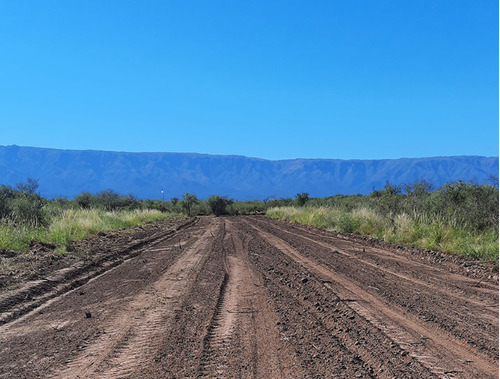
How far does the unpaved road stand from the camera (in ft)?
14.0

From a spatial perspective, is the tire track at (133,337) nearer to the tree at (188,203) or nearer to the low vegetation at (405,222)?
the low vegetation at (405,222)

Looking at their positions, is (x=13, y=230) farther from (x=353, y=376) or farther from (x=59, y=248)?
(x=353, y=376)

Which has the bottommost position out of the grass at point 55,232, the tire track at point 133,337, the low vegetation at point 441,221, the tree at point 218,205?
the tree at point 218,205

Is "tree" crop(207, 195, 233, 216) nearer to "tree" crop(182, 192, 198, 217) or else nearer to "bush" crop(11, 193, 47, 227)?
"tree" crop(182, 192, 198, 217)

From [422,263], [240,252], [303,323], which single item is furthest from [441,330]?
[240,252]

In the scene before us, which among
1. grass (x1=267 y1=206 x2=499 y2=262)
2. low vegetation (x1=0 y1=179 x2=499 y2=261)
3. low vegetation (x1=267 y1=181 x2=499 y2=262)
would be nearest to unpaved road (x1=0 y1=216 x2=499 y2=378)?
grass (x1=267 y1=206 x2=499 y2=262)

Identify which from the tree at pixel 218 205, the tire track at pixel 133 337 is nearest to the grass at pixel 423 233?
the tire track at pixel 133 337

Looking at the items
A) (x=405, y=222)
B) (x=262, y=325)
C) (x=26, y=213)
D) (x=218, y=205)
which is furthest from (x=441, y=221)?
(x=218, y=205)

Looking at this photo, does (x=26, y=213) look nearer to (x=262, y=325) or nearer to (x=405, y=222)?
(x=405, y=222)

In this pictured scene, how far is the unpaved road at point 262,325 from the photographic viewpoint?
4.28 metres

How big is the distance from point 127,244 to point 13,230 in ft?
12.2

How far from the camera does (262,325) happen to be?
18.3 feet

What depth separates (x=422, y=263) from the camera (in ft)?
36.0

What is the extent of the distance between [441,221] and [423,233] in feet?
4.41
